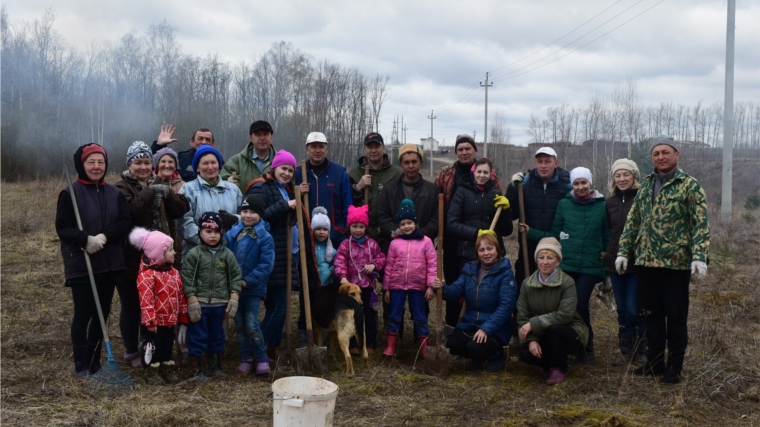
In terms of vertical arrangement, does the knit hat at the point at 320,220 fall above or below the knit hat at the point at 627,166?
below

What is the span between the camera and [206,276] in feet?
15.0

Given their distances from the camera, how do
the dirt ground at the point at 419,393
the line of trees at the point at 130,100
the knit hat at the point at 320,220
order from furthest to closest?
the line of trees at the point at 130,100, the knit hat at the point at 320,220, the dirt ground at the point at 419,393

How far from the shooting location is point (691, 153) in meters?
47.6

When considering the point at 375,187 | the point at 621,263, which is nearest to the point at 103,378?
the point at 375,187

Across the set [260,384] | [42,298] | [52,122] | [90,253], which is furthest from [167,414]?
[52,122]

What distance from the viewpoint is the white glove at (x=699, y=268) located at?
4.08m

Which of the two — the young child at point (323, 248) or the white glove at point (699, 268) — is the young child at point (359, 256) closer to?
the young child at point (323, 248)

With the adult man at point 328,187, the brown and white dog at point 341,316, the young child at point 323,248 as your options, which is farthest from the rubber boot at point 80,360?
the adult man at point 328,187

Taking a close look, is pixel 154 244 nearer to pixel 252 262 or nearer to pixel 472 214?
pixel 252 262

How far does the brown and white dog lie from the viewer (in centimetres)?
508

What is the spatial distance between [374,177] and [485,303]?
67.4 inches

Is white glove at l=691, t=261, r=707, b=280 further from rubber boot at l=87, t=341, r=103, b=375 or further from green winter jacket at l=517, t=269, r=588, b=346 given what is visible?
rubber boot at l=87, t=341, r=103, b=375

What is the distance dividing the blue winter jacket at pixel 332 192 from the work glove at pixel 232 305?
1.32 meters

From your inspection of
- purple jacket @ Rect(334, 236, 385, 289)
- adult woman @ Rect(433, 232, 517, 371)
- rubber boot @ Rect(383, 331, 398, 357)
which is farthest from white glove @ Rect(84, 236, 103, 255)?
adult woman @ Rect(433, 232, 517, 371)
